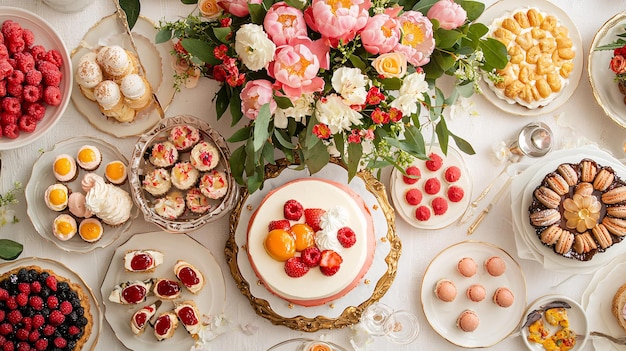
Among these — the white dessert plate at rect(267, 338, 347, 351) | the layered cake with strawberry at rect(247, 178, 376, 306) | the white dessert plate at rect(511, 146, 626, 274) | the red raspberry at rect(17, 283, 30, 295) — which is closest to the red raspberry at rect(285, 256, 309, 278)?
the layered cake with strawberry at rect(247, 178, 376, 306)

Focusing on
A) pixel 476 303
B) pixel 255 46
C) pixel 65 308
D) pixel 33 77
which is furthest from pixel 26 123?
pixel 476 303

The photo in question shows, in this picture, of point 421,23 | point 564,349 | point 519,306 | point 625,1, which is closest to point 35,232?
point 421,23

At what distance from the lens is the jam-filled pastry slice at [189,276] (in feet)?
6.86

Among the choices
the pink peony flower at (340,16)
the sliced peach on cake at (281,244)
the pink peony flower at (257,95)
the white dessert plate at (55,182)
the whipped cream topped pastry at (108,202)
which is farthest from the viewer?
the white dessert plate at (55,182)

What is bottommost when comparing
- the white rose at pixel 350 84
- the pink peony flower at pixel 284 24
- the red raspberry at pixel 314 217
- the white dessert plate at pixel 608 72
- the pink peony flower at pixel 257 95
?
the red raspberry at pixel 314 217

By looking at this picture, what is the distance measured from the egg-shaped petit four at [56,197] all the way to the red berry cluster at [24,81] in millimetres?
210

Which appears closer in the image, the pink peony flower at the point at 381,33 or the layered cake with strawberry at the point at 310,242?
the pink peony flower at the point at 381,33

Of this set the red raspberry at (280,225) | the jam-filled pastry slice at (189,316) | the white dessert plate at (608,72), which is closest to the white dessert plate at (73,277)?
the jam-filled pastry slice at (189,316)

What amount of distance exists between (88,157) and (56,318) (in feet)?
1.79

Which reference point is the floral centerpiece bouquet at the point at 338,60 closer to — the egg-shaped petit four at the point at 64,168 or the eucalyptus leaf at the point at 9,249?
the egg-shaped petit four at the point at 64,168

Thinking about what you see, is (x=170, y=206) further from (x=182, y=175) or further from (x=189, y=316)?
(x=189, y=316)

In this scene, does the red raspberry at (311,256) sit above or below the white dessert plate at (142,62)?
below

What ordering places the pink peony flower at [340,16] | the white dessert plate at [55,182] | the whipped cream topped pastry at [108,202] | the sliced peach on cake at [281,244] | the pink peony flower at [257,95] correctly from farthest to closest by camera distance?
the white dessert plate at [55,182] → the whipped cream topped pastry at [108,202] → the sliced peach on cake at [281,244] → the pink peony flower at [257,95] → the pink peony flower at [340,16]

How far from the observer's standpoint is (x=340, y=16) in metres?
1.41
